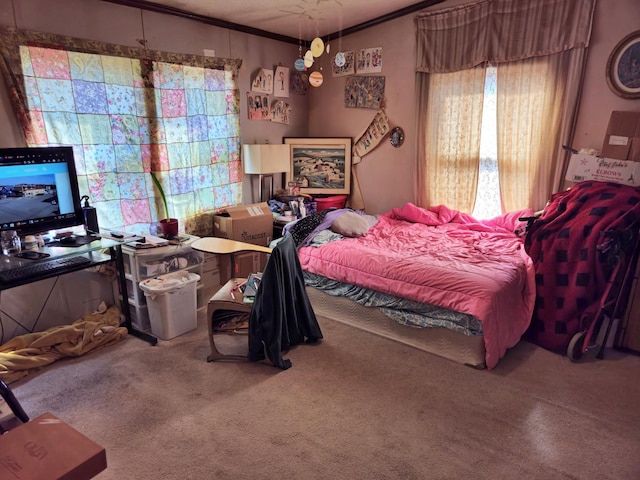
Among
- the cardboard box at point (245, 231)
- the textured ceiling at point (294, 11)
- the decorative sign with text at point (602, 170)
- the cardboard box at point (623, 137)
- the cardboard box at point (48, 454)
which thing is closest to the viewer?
the cardboard box at point (48, 454)

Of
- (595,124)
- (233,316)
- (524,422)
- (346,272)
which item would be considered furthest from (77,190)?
(595,124)

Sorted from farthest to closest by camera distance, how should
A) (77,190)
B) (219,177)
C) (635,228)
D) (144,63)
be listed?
(219,177)
(144,63)
(77,190)
(635,228)

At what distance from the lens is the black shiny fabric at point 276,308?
8.01ft

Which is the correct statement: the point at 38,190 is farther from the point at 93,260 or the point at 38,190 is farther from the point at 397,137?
the point at 397,137

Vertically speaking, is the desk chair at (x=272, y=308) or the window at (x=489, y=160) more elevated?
the window at (x=489, y=160)

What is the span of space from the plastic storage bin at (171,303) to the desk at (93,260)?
0.11 meters

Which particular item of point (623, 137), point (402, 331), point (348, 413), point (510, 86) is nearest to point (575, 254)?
point (623, 137)

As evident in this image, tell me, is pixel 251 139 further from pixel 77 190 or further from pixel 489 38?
pixel 489 38

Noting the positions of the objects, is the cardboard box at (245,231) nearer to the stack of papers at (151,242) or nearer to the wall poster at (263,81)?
the stack of papers at (151,242)

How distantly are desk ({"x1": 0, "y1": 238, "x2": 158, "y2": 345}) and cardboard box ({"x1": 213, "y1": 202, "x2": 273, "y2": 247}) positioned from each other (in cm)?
106

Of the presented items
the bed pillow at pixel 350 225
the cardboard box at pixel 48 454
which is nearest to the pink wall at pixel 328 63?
the bed pillow at pixel 350 225

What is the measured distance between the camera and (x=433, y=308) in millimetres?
2672

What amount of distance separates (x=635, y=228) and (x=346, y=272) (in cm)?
185

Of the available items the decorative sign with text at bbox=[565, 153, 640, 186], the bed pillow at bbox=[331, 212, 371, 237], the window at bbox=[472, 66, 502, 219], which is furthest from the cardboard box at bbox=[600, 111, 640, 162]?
the bed pillow at bbox=[331, 212, 371, 237]
